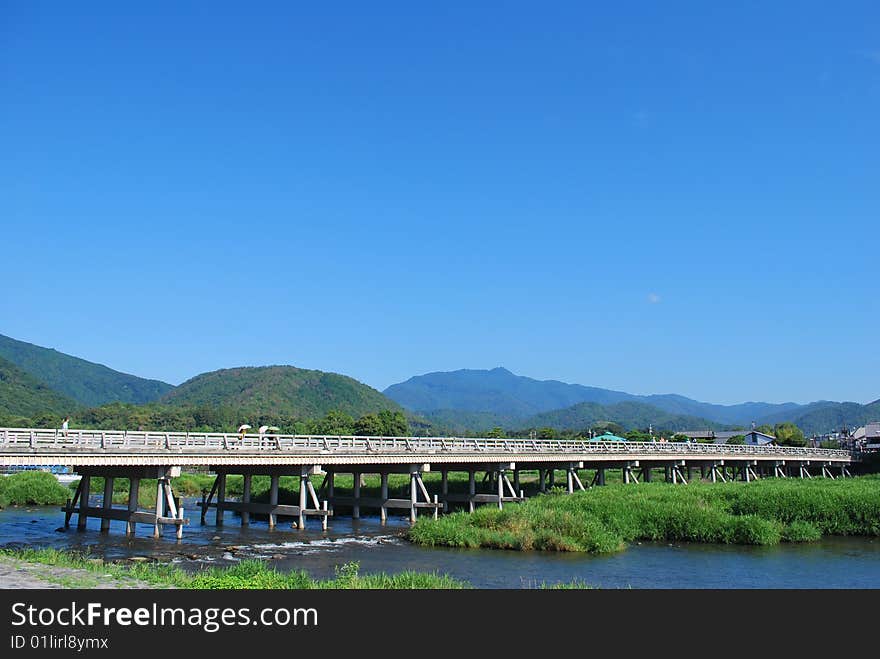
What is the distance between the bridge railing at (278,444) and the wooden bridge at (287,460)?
0.07 metres

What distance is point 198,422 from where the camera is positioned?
595ft

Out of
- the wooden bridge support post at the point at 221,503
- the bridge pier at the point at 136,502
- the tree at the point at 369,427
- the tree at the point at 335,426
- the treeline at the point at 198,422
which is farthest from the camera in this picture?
the treeline at the point at 198,422

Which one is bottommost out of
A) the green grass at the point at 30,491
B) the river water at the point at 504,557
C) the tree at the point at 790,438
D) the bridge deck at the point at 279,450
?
the river water at the point at 504,557

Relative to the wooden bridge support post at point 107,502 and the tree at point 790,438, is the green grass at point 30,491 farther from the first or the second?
the tree at point 790,438

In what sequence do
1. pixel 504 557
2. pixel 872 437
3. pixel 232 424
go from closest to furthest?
1. pixel 504 557
2. pixel 872 437
3. pixel 232 424

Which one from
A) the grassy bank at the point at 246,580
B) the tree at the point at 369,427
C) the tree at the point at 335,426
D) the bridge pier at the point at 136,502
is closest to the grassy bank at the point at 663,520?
the bridge pier at the point at 136,502

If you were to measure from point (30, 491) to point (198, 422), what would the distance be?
127m

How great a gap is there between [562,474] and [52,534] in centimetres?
6291

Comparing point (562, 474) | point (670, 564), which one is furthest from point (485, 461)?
point (562, 474)

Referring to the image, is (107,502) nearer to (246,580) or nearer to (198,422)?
(246,580)

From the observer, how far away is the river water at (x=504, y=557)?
27594 mm

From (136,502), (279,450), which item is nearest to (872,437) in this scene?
(279,450)

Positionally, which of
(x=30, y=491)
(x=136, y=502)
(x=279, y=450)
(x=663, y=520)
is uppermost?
(x=279, y=450)
